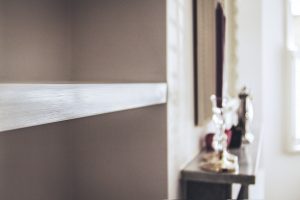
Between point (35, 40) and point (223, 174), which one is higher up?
point (35, 40)

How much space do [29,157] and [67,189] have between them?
200mm

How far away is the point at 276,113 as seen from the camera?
9.57ft

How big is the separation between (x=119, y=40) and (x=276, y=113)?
2.23 metres

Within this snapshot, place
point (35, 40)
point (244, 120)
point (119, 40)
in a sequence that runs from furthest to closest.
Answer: point (244, 120) < point (119, 40) < point (35, 40)

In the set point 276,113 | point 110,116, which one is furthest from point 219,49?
point 276,113

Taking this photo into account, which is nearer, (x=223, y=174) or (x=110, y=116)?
(x=110, y=116)

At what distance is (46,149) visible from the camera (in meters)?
0.93

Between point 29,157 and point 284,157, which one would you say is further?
point 284,157

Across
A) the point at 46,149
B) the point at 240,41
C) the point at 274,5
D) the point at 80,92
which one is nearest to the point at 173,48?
the point at 46,149

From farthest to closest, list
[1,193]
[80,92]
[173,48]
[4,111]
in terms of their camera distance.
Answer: [173,48]
[1,193]
[80,92]
[4,111]

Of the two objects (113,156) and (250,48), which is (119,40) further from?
(250,48)

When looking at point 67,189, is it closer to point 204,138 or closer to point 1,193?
point 1,193

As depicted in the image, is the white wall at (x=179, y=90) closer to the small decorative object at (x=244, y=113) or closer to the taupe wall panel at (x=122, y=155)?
the taupe wall panel at (x=122, y=155)

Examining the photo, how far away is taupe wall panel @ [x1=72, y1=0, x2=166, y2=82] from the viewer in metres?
1.00
